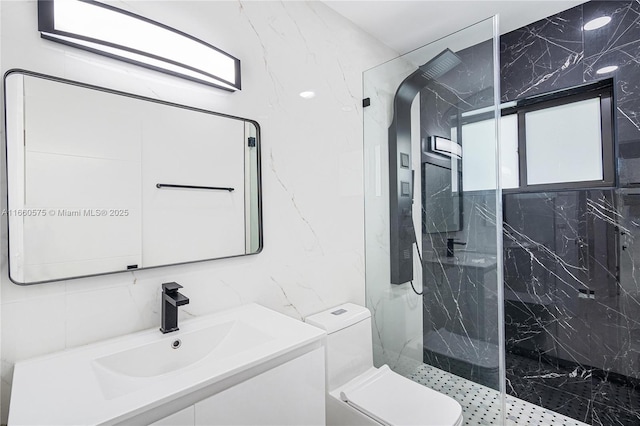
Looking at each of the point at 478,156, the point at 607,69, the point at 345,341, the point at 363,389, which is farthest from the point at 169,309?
the point at 607,69

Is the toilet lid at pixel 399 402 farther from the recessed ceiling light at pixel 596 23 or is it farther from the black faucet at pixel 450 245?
the recessed ceiling light at pixel 596 23

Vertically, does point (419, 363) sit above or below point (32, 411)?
below

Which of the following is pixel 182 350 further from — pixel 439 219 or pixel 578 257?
pixel 578 257

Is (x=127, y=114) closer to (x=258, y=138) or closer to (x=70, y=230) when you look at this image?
(x=70, y=230)

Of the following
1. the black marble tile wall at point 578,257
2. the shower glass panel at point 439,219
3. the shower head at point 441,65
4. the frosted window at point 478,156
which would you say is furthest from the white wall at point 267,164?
the black marble tile wall at point 578,257

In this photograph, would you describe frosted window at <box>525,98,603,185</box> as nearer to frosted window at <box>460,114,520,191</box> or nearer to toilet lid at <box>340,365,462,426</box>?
frosted window at <box>460,114,520,191</box>

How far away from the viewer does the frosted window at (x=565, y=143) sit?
2152 millimetres

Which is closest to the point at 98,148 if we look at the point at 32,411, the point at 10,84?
the point at 10,84

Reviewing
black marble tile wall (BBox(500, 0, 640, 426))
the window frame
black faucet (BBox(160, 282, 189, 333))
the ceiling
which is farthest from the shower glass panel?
black faucet (BBox(160, 282, 189, 333))

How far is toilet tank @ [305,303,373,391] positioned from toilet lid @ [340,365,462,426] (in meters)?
0.07

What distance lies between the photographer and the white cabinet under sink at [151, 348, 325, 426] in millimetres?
874

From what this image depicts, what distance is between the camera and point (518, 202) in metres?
2.41

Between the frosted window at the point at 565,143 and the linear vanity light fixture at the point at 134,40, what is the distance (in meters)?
2.26

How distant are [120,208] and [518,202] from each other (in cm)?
257
